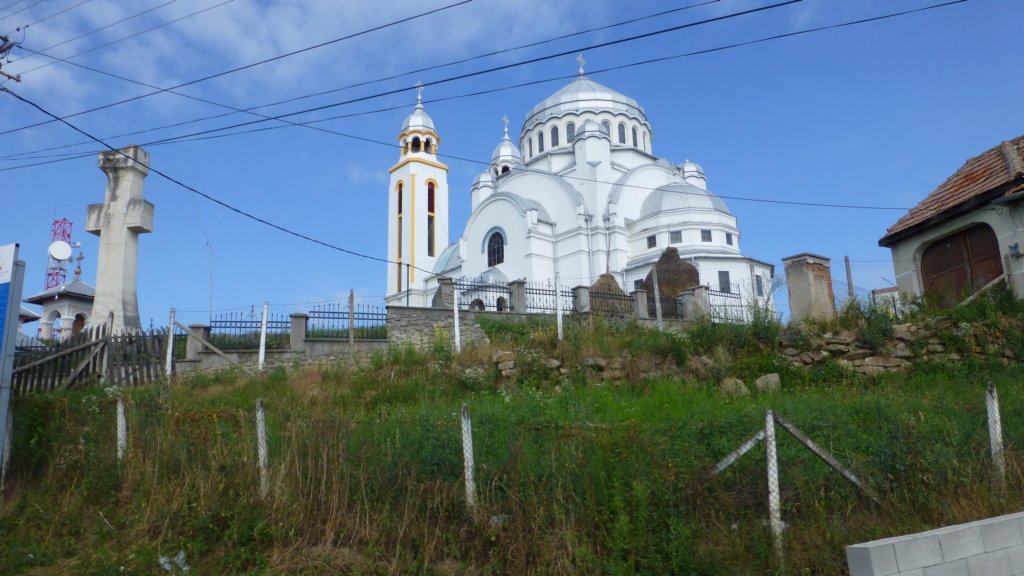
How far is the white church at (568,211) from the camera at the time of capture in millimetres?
27625

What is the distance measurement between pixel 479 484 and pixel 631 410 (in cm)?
243

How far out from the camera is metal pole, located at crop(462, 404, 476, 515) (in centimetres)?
475

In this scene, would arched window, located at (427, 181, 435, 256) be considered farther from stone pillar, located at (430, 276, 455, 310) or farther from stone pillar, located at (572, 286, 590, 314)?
stone pillar, located at (572, 286, 590, 314)

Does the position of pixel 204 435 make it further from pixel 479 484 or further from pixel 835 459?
pixel 835 459

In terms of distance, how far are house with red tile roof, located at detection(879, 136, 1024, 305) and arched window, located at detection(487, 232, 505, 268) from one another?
59.7 ft

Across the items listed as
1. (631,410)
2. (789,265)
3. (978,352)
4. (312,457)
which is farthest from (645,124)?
(312,457)

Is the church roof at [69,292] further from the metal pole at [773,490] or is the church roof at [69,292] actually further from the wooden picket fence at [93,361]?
the metal pole at [773,490]

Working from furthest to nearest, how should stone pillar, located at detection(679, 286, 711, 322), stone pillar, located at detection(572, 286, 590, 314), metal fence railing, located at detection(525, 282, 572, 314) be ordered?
1. stone pillar, located at detection(679, 286, 711, 322)
2. metal fence railing, located at detection(525, 282, 572, 314)
3. stone pillar, located at detection(572, 286, 590, 314)

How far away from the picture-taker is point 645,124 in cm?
3531

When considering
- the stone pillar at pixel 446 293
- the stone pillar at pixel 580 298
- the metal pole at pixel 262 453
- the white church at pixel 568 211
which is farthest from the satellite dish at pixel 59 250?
the metal pole at pixel 262 453

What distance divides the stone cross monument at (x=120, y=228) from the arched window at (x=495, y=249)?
1803cm

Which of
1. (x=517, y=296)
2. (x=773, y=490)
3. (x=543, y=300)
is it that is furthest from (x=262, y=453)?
(x=543, y=300)

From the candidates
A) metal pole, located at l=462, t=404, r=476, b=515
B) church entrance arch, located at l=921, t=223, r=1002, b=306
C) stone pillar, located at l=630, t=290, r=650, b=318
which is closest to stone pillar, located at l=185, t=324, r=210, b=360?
metal pole, located at l=462, t=404, r=476, b=515

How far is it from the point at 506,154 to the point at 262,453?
33.7m
